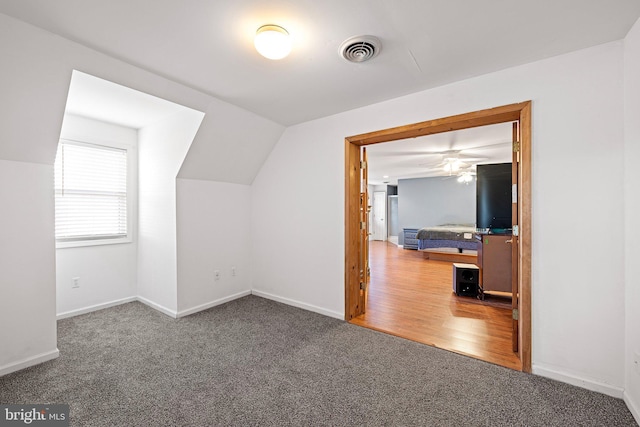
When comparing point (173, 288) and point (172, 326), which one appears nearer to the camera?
point (172, 326)

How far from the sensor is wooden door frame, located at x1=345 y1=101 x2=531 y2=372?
2133 millimetres

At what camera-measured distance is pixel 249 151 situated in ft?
12.1

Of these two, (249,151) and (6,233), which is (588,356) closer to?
(249,151)

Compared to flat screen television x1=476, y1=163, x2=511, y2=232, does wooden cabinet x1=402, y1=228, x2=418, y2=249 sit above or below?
below

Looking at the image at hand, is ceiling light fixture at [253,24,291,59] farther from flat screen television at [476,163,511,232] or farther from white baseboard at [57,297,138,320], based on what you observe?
white baseboard at [57,297,138,320]

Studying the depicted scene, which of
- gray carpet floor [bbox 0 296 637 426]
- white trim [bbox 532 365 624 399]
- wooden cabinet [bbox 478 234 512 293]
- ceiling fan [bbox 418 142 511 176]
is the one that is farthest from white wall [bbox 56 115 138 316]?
ceiling fan [bbox 418 142 511 176]

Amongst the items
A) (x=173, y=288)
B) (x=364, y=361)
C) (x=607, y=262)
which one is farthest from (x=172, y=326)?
(x=607, y=262)

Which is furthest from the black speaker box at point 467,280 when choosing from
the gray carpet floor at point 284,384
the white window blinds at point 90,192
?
the white window blinds at point 90,192

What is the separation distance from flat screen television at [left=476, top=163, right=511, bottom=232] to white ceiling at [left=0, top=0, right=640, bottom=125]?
1.41 metres

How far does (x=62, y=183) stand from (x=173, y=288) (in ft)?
5.87

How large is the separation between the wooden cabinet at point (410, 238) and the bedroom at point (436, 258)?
33mm

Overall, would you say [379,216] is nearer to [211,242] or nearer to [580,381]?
[211,242]

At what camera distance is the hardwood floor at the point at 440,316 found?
8.38ft

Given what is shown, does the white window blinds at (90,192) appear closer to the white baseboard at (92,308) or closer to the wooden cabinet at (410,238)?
the white baseboard at (92,308)
